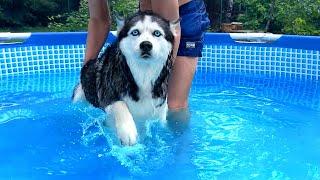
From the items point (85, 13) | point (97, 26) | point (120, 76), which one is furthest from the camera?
point (85, 13)

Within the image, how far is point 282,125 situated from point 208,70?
2.48 m

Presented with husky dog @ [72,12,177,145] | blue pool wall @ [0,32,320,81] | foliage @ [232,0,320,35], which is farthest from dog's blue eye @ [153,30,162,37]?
foliage @ [232,0,320,35]

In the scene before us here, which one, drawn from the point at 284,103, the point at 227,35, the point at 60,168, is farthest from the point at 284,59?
the point at 60,168

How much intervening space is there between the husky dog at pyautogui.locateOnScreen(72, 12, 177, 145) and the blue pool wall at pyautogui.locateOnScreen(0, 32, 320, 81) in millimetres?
3089

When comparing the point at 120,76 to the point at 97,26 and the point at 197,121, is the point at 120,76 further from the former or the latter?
the point at 197,121

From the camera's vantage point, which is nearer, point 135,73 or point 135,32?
point 135,32

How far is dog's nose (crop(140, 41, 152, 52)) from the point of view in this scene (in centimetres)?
299

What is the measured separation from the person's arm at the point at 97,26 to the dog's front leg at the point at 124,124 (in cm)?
105

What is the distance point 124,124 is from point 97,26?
4.27ft

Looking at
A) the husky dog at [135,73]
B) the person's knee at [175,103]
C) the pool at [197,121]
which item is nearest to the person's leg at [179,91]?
the person's knee at [175,103]

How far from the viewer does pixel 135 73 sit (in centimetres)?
330

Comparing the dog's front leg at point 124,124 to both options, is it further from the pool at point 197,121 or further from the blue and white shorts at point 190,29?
the blue and white shorts at point 190,29

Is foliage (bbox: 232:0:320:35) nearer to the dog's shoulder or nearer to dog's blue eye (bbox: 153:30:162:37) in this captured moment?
the dog's shoulder

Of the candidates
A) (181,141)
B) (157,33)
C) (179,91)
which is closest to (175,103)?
(179,91)
